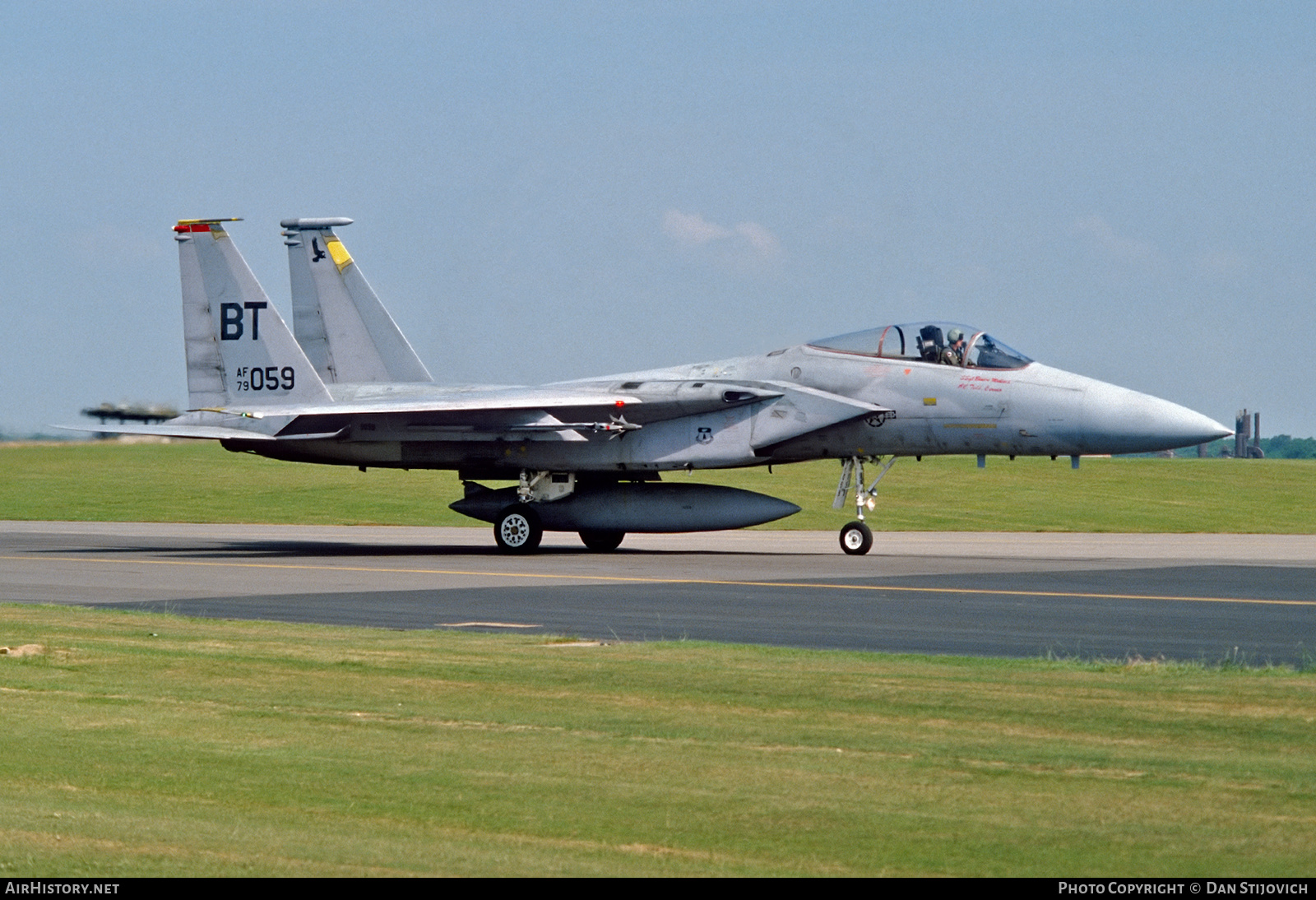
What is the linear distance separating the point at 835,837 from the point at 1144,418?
57.8ft

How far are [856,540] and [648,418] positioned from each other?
3653 millimetres

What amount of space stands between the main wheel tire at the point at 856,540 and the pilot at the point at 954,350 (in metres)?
2.77

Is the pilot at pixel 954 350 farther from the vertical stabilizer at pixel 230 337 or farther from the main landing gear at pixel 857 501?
the vertical stabilizer at pixel 230 337

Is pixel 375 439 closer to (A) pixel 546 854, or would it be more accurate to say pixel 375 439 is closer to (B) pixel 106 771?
(B) pixel 106 771

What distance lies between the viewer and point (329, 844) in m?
5.54

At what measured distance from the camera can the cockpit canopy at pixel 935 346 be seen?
23.1 metres

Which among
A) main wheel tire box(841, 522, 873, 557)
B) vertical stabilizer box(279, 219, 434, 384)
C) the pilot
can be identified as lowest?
main wheel tire box(841, 522, 873, 557)

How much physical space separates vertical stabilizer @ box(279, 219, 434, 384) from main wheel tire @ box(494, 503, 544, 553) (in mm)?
4454

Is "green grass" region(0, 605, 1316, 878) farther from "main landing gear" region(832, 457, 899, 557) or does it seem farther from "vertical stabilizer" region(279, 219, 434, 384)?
"vertical stabilizer" region(279, 219, 434, 384)

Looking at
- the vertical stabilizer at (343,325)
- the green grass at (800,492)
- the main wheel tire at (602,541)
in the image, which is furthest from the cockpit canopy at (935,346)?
the green grass at (800,492)

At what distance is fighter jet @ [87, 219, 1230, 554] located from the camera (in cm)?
2277

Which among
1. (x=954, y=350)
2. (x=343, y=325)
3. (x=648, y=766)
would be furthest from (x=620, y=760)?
(x=343, y=325)

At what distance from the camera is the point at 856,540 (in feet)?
78.6

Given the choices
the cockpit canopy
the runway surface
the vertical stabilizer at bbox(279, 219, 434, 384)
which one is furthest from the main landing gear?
the vertical stabilizer at bbox(279, 219, 434, 384)
